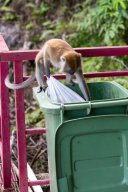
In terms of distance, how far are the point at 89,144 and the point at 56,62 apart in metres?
0.87

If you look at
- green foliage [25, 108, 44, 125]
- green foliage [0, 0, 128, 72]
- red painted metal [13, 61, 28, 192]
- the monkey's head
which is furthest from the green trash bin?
green foliage [25, 108, 44, 125]

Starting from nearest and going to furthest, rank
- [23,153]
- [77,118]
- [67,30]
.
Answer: [77,118] < [23,153] < [67,30]

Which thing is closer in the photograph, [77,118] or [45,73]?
[77,118]

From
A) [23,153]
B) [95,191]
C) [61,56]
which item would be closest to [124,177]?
[95,191]

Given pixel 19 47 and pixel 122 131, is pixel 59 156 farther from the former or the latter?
pixel 19 47

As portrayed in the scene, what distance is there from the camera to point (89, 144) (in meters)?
2.70

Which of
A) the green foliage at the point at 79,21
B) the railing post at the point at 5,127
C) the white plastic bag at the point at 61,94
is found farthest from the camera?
the green foliage at the point at 79,21

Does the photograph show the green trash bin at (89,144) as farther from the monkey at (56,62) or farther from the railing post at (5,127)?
the railing post at (5,127)

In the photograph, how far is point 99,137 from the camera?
2703mm

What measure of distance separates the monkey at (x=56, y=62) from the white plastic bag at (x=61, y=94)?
145mm

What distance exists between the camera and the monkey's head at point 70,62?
3207 mm

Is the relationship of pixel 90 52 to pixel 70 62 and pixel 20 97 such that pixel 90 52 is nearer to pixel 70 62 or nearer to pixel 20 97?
pixel 70 62

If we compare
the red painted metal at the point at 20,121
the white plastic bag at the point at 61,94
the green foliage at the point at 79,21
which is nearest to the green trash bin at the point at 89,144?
the white plastic bag at the point at 61,94

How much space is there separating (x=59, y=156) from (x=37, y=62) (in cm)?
82
